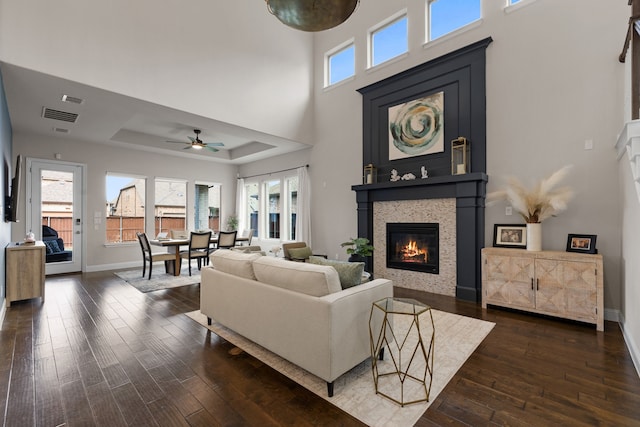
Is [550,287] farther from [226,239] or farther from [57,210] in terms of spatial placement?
[57,210]

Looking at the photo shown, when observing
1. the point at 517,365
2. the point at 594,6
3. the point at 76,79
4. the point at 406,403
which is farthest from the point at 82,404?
the point at 594,6

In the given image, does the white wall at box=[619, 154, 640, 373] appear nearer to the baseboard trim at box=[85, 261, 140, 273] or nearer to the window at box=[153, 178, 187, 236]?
the baseboard trim at box=[85, 261, 140, 273]

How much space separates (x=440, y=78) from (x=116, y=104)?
4.97 metres

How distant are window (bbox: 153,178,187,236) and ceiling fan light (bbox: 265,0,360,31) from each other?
24.4 feet

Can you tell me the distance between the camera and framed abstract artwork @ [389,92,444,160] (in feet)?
15.6

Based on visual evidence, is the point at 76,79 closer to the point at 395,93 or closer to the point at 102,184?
the point at 102,184

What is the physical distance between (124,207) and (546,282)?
27.8ft

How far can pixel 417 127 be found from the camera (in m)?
5.01

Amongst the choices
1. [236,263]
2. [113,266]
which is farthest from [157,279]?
[236,263]

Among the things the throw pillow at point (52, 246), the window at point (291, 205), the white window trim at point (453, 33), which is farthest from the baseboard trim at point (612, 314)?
the throw pillow at point (52, 246)

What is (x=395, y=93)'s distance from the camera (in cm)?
530

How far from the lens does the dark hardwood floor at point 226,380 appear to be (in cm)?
176

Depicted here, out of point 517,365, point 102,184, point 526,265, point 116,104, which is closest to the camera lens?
point 517,365

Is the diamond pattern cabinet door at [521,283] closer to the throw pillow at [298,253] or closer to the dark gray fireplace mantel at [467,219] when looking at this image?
the dark gray fireplace mantel at [467,219]
